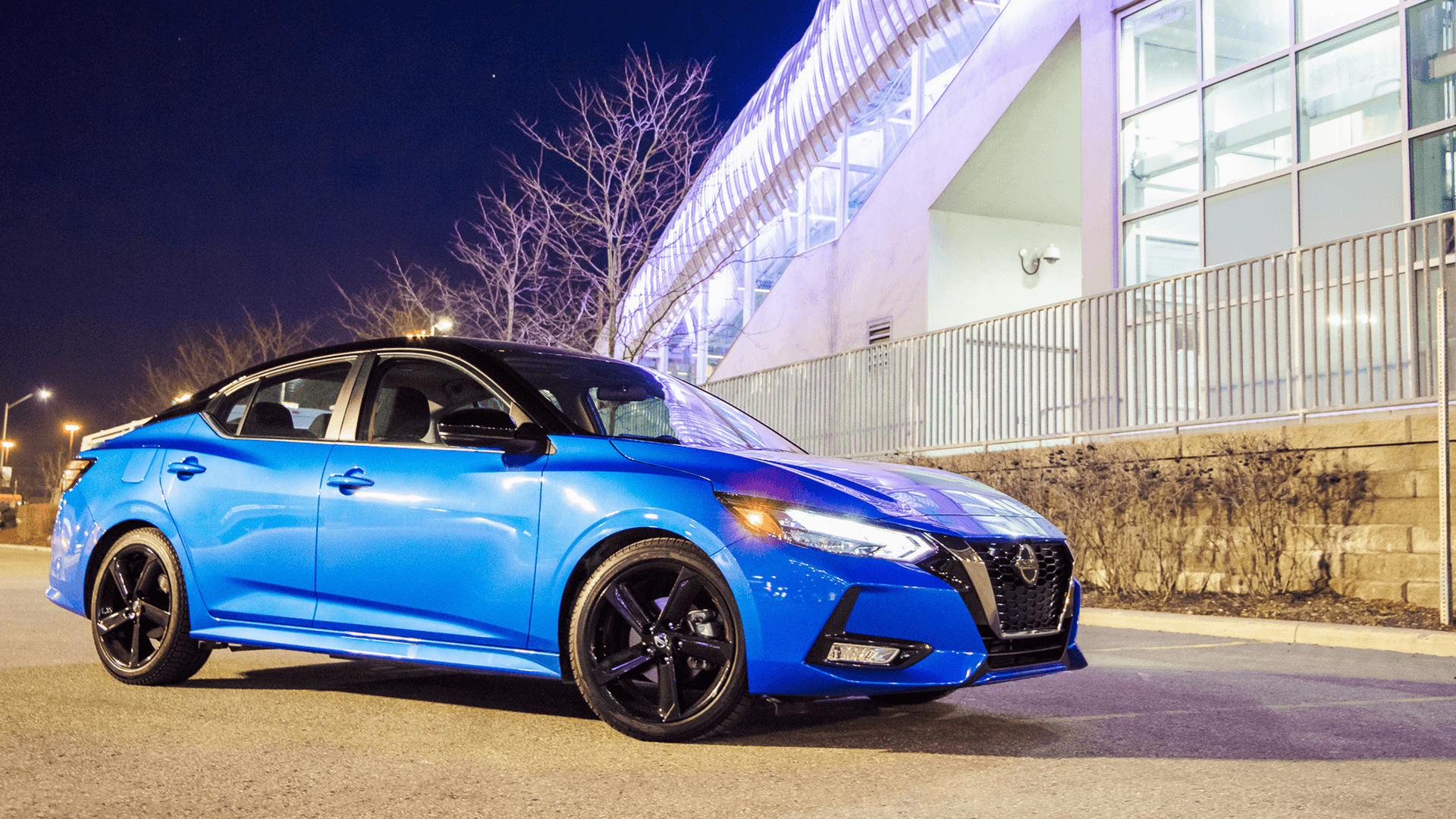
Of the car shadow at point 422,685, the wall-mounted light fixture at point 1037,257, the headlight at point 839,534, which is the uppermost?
the wall-mounted light fixture at point 1037,257

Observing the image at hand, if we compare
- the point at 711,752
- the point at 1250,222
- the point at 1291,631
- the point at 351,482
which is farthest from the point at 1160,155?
the point at 711,752

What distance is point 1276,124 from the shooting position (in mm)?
15461

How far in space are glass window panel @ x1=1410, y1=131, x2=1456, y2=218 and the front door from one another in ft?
38.3

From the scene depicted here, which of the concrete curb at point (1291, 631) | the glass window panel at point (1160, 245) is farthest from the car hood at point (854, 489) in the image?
the glass window panel at point (1160, 245)

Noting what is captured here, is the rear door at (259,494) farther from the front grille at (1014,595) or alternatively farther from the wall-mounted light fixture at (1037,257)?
the wall-mounted light fixture at (1037,257)

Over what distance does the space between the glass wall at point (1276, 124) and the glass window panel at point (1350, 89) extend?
0.01 metres

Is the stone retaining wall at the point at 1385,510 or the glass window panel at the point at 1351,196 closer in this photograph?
the stone retaining wall at the point at 1385,510

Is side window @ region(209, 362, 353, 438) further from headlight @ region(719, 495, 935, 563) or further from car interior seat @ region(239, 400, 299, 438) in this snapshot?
headlight @ region(719, 495, 935, 563)

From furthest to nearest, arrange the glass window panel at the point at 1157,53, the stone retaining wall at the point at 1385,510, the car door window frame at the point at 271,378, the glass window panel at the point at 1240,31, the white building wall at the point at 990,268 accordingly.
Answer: the white building wall at the point at 990,268, the glass window panel at the point at 1157,53, the glass window panel at the point at 1240,31, the stone retaining wall at the point at 1385,510, the car door window frame at the point at 271,378

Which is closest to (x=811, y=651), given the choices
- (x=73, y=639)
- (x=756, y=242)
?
(x=73, y=639)

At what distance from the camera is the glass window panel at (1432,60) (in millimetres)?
13508

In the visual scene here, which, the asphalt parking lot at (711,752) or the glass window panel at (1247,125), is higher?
the glass window panel at (1247,125)

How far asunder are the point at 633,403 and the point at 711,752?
1.88 metres

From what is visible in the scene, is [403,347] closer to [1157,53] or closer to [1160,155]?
[1160,155]
